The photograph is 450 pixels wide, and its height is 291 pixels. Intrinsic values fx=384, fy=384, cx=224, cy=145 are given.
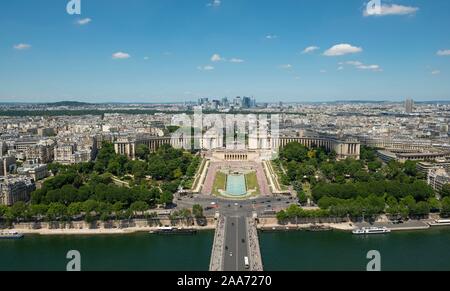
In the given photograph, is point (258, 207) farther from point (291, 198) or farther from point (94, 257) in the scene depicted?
point (94, 257)

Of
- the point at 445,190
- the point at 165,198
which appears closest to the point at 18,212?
the point at 165,198

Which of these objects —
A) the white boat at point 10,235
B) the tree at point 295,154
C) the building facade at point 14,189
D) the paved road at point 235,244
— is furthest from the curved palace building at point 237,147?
the paved road at point 235,244

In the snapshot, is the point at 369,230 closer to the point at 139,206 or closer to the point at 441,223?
the point at 441,223

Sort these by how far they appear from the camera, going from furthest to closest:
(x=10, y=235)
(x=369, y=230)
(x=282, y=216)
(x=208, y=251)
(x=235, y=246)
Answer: (x=282, y=216) < (x=369, y=230) < (x=10, y=235) < (x=208, y=251) < (x=235, y=246)

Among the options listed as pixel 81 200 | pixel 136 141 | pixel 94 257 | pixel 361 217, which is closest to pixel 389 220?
pixel 361 217

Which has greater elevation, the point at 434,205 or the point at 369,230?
the point at 434,205

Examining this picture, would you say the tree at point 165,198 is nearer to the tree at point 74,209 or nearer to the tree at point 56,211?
the tree at point 74,209

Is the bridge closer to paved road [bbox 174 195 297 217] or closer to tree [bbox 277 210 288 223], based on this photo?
paved road [bbox 174 195 297 217]
